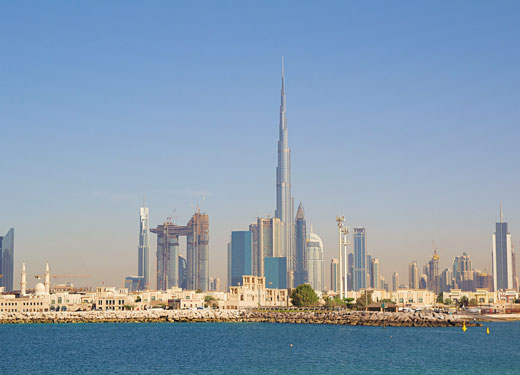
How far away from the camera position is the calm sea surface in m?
82.3

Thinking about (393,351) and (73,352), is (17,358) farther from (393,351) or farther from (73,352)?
(393,351)

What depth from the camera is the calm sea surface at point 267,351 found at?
270ft

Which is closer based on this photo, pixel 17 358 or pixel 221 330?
pixel 17 358

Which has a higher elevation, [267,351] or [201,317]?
[267,351]

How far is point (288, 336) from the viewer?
409 feet

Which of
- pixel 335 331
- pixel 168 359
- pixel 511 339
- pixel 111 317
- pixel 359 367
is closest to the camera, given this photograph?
pixel 359 367

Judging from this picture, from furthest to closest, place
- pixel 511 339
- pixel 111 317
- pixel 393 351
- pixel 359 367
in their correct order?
1. pixel 111 317
2. pixel 511 339
3. pixel 393 351
4. pixel 359 367

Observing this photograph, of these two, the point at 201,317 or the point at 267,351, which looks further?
the point at 201,317

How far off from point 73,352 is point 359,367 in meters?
40.7

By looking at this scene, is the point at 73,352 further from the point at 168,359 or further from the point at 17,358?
the point at 168,359

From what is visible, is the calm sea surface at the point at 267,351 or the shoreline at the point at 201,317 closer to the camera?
the calm sea surface at the point at 267,351

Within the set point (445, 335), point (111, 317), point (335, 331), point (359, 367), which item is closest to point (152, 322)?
point (111, 317)

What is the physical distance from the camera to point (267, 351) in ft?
324

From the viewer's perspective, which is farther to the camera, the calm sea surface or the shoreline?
the shoreline
